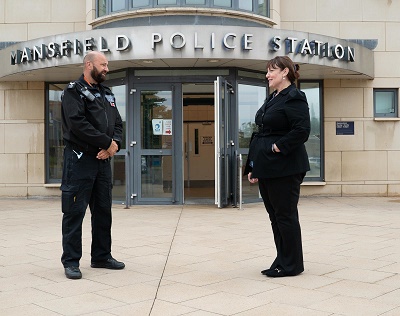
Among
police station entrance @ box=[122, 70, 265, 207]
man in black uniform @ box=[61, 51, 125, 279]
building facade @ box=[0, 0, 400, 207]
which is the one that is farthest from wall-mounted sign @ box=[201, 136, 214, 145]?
man in black uniform @ box=[61, 51, 125, 279]

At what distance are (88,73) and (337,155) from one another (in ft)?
29.9

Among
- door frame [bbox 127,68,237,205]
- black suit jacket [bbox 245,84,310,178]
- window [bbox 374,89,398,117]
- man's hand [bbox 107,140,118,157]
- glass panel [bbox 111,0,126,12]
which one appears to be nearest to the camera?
black suit jacket [bbox 245,84,310,178]

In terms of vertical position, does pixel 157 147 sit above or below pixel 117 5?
below

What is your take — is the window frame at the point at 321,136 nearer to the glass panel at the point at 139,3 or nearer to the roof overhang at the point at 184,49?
the roof overhang at the point at 184,49

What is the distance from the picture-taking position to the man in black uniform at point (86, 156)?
4805 mm

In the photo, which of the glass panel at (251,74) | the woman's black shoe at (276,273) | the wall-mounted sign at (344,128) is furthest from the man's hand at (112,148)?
the wall-mounted sign at (344,128)

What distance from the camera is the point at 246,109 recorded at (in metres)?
11.3

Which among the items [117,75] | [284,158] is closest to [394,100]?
[117,75]

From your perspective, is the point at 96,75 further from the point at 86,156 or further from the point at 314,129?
the point at 314,129

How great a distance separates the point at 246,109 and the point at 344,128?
298 centimetres

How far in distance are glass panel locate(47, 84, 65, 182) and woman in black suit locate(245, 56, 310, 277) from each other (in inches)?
360

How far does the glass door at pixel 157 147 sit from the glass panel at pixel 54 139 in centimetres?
293

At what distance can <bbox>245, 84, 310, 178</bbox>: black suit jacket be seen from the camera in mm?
4629

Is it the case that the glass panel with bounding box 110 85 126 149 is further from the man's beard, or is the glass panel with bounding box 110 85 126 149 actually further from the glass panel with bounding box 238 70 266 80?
the man's beard
